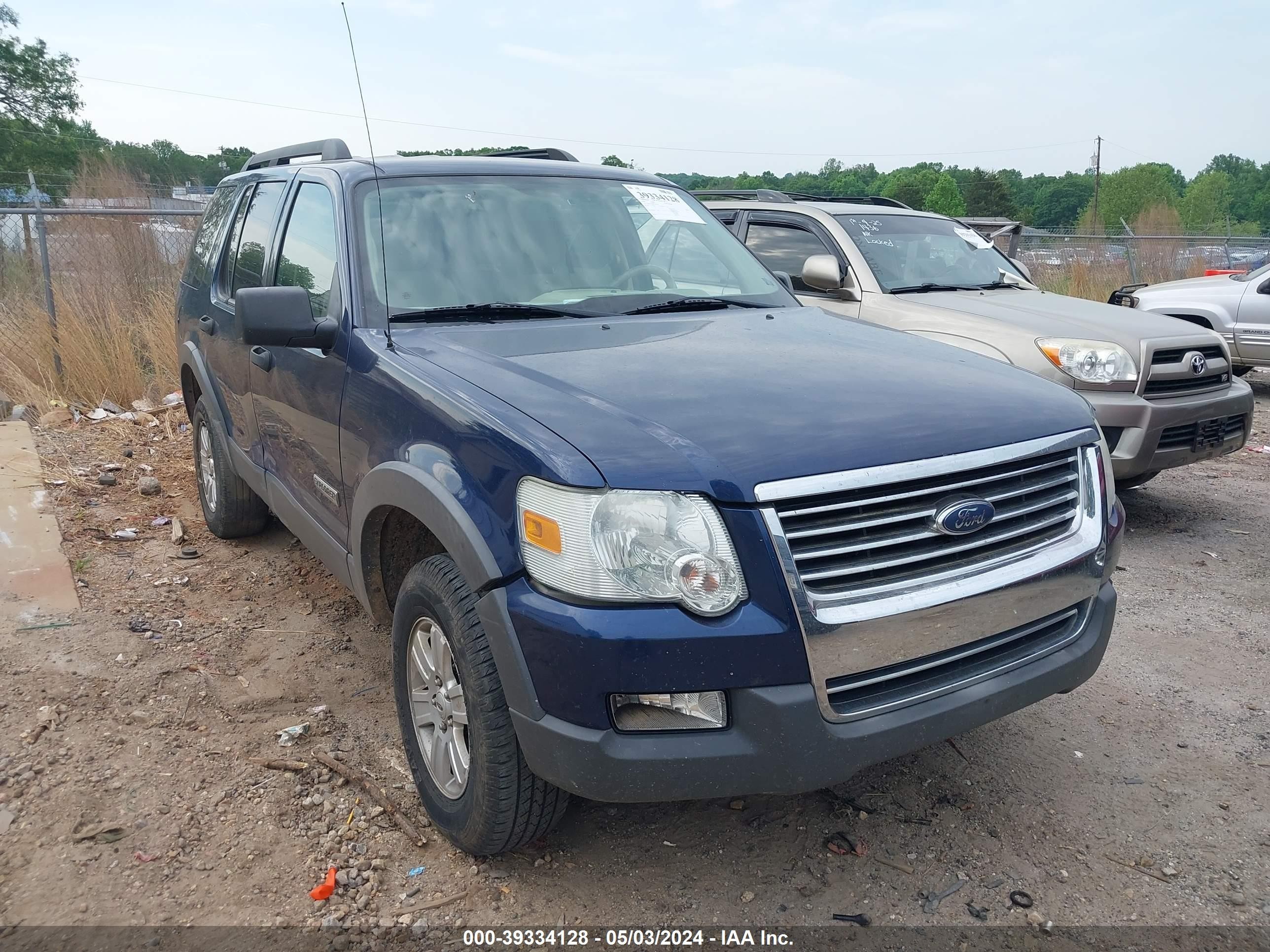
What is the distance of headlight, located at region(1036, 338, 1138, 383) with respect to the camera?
529cm

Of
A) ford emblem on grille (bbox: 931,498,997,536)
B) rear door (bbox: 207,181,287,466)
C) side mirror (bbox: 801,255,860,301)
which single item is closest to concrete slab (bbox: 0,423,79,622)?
rear door (bbox: 207,181,287,466)

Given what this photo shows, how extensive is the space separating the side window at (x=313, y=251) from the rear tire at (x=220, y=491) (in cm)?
132

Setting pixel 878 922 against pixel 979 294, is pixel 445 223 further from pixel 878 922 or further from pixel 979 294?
pixel 979 294

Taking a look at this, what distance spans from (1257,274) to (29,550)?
11.0 metres

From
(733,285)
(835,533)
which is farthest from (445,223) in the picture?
(835,533)

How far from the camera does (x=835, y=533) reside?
2184 millimetres

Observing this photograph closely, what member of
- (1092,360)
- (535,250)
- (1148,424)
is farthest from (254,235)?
(1148,424)

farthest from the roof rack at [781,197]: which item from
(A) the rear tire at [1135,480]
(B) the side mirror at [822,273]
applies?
(A) the rear tire at [1135,480]

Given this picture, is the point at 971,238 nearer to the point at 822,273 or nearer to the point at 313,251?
the point at 822,273

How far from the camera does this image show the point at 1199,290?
10156mm

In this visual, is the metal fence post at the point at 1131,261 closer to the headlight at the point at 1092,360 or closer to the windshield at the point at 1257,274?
the windshield at the point at 1257,274

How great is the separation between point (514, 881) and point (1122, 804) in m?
1.87

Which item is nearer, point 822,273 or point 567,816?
point 567,816

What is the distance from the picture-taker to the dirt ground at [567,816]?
2516mm
